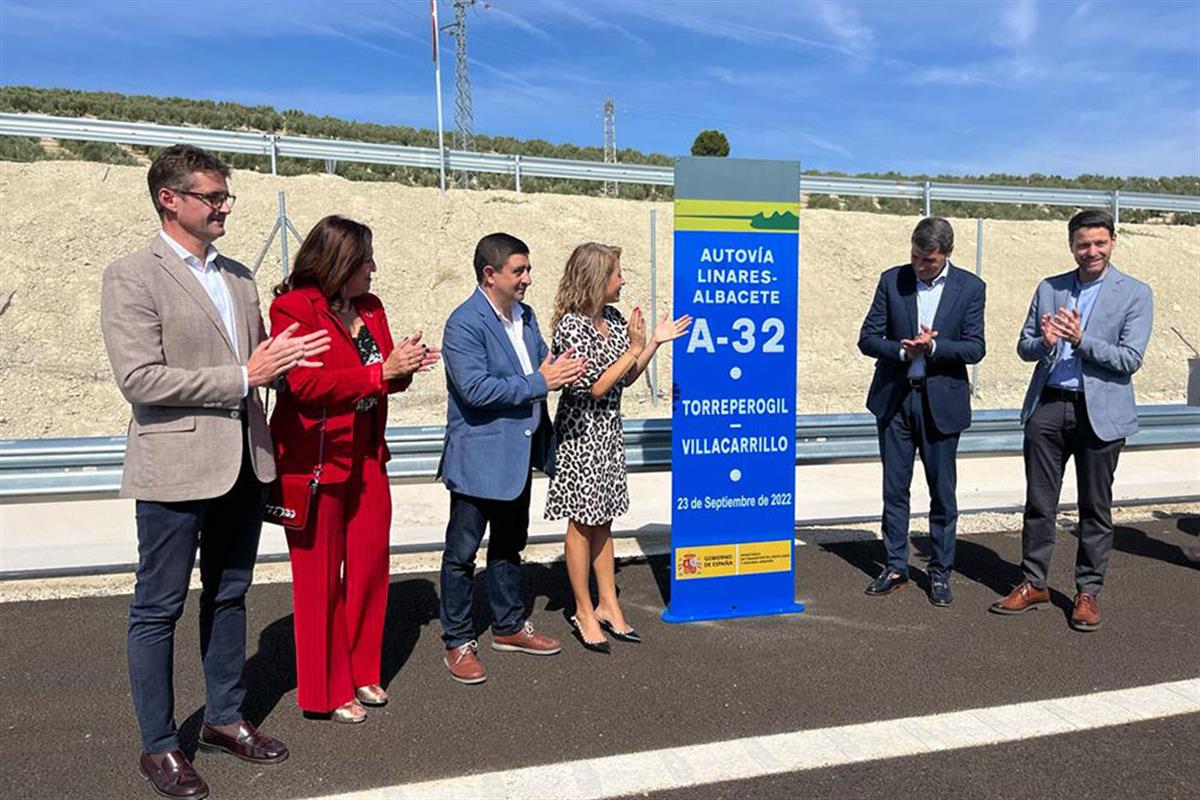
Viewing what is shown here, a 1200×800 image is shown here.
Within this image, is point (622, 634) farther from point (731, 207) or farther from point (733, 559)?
point (731, 207)

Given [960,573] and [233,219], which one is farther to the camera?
[233,219]

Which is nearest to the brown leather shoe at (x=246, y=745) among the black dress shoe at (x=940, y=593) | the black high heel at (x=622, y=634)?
the black high heel at (x=622, y=634)

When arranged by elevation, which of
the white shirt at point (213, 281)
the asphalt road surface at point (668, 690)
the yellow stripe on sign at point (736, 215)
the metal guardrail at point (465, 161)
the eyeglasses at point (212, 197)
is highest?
the metal guardrail at point (465, 161)

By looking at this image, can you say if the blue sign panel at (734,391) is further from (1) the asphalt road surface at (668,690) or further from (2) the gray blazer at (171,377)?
(2) the gray blazer at (171,377)

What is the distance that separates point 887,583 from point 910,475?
659 millimetres

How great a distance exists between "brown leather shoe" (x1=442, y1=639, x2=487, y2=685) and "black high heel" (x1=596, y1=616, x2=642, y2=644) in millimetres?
745

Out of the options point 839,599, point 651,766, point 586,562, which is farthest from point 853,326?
point 651,766

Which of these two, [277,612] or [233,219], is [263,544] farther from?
[233,219]

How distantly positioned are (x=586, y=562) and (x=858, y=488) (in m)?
4.11

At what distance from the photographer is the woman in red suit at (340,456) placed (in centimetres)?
359

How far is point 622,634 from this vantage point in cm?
473

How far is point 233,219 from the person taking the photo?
16094 mm

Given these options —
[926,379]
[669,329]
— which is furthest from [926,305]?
[669,329]

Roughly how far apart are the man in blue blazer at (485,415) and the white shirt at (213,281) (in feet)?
3.40
